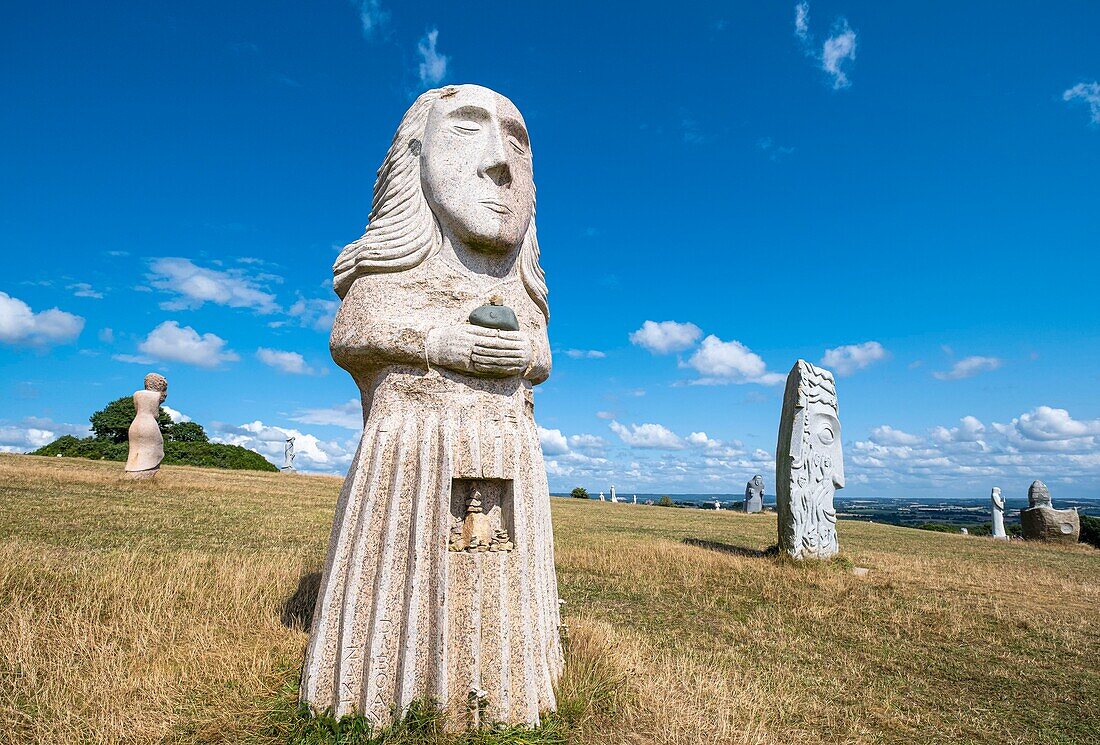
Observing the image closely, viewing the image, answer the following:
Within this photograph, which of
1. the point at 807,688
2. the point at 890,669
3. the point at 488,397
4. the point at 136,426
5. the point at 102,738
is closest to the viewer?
the point at 102,738

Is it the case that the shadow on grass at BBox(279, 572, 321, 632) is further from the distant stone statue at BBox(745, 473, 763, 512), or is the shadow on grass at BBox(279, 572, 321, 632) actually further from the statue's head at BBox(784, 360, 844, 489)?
the distant stone statue at BBox(745, 473, 763, 512)

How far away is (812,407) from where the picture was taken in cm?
1153

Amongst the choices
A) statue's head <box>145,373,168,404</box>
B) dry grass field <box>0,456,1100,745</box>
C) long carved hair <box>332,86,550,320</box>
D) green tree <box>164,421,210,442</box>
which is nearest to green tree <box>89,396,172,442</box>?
green tree <box>164,421,210,442</box>

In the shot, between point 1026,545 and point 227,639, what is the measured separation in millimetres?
20783

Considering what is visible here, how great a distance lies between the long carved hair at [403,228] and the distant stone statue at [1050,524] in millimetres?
21033

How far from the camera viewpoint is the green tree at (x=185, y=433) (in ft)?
130

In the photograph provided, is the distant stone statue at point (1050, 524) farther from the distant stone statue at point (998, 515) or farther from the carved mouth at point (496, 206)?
the carved mouth at point (496, 206)

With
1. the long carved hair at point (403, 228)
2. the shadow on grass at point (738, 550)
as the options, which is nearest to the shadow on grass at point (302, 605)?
the long carved hair at point (403, 228)

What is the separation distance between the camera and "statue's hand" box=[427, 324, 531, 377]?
3887 mm

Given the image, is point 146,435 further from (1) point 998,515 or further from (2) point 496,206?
(1) point 998,515

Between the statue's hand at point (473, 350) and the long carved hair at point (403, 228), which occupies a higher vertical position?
the long carved hair at point (403, 228)

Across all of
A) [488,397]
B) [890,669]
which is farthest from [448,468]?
[890,669]

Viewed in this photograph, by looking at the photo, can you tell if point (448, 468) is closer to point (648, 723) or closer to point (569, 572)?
point (648, 723)

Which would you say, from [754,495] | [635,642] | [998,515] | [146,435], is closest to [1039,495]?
[998,515]
